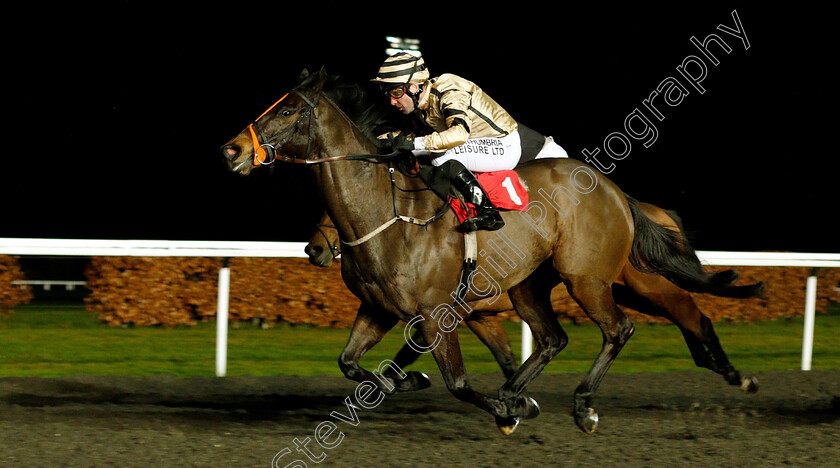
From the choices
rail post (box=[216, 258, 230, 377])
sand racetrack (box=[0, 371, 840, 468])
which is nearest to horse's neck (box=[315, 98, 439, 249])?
sand racetrack (box=[0, 371, 840, 468])

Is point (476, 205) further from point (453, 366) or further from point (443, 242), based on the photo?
point (453, 366)

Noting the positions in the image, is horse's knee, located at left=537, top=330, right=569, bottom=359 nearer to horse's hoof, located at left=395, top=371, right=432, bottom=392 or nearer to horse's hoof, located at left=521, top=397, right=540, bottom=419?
horse's hoof, located at left=521, top=397, right=540, bottom=419

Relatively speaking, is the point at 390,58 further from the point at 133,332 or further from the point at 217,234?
the point at 217,234

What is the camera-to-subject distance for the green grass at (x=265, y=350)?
601cm

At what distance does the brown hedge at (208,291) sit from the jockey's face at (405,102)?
3017 millimetres

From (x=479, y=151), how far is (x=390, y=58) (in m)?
0.63

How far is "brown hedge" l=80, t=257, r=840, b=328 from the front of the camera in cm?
682

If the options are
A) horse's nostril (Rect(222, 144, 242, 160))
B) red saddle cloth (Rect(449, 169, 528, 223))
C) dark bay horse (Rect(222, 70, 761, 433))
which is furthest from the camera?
red saddle cloth (Rect(449, 169, 528, 223))

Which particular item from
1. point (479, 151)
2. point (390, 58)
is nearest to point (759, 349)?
point (479, 151)

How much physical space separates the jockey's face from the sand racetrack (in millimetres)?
1520

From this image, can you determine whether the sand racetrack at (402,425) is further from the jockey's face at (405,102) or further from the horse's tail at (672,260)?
the jockey's face at (405,102)

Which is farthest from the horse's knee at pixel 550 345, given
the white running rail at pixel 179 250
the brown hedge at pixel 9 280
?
the brown hedge at pixel 9 280

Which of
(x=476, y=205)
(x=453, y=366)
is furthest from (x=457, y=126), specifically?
(x=453, y=366)

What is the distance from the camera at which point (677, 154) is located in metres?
13.8
